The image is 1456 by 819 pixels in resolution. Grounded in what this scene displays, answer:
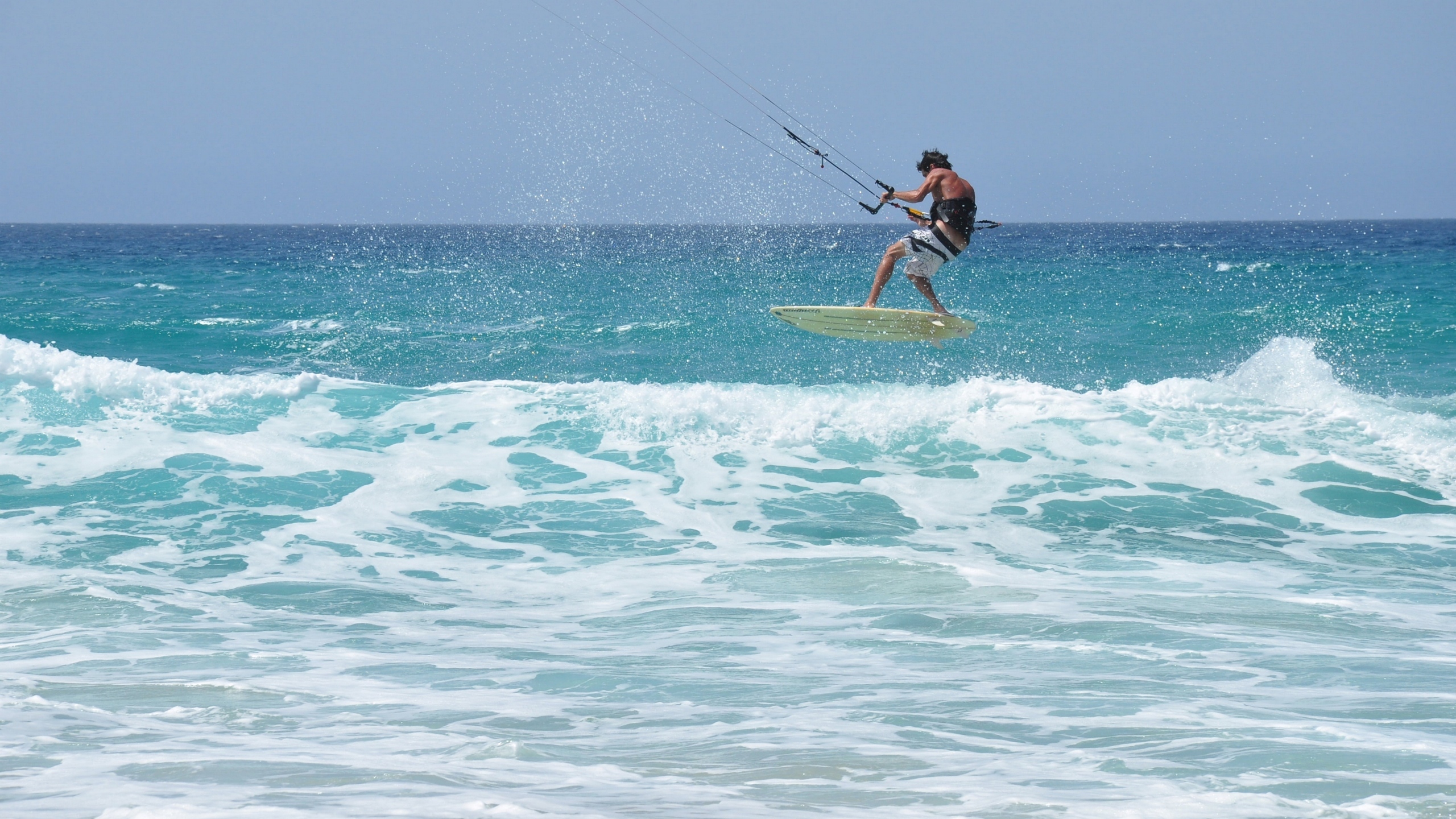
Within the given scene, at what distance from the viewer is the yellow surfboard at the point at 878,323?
1199cm

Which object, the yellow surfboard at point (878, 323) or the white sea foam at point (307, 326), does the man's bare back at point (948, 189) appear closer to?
the yellow surfboard at point (878, 323)

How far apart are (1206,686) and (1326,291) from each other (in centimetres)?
3263

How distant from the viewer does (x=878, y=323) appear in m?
12.2

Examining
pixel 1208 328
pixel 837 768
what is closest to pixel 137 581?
pixel 837 768

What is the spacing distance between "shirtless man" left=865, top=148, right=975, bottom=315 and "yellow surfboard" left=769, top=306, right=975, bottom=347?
0.19 meters

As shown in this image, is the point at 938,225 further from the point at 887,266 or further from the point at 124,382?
the point at 124,382

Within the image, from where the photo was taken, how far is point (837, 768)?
5160 mm

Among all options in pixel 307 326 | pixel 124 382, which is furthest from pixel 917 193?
pixel 307 326

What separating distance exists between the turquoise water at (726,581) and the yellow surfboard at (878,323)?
1595 mm

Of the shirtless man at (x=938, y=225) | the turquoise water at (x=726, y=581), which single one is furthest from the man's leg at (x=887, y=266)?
the turquoise water at (x=726, y=581)

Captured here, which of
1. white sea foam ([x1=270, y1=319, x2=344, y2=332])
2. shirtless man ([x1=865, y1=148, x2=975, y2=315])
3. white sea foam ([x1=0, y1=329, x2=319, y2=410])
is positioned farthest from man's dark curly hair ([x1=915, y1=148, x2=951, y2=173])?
white sea foam ([x1=270, y1=319, x2=344, y2=332])

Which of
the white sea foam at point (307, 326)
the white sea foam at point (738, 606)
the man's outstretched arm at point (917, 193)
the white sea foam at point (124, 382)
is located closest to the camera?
the white sea foam at point (738, 606)

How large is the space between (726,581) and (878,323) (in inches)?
159

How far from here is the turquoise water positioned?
5125 millimetres
